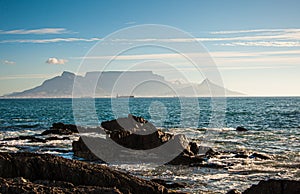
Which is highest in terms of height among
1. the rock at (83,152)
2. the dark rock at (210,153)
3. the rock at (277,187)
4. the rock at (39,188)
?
the rock at (39,188)

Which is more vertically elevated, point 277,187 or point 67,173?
point 67,173

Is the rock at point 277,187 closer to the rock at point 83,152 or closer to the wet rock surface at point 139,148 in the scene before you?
the wet rock surface at point 139,148

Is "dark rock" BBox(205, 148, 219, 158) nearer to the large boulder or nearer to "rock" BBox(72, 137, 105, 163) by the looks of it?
the large boulder

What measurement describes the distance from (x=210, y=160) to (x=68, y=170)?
19.7 m

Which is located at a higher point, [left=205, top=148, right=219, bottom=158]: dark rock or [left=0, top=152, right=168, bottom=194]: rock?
[left=0, top=152, right=168, bottom=194]: rock

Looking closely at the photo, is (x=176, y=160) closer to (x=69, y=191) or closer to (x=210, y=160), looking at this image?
(x=210, y=160)

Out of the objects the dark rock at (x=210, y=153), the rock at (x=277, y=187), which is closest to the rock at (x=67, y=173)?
the rock at (x=277, y=187)

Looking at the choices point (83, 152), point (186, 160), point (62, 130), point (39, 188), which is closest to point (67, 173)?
point (39, 188)

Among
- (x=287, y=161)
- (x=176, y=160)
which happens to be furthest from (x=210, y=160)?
(x=287, y=161)

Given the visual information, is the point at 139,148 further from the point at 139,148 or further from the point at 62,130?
the point at 62,130

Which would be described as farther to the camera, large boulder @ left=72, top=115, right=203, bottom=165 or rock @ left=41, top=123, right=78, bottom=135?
rock @ left=41, top=123, right=78, bottom=135

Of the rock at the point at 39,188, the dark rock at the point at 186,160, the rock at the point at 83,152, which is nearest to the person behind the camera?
the rock at the point at 39,188

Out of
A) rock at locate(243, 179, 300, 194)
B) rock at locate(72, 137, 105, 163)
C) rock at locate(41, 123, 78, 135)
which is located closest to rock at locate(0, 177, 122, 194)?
rock at locate(243, 179, 300, 194)

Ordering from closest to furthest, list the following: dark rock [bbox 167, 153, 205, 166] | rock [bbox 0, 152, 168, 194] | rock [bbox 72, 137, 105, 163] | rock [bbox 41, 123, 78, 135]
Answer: rock [bbox 0, 152, 168, 194] < dark rock [bbox 167, 153, 205, 166] < rock [bbox 72, 137, 105, 163] < rock [bbox 41, 123, 78, 135]
